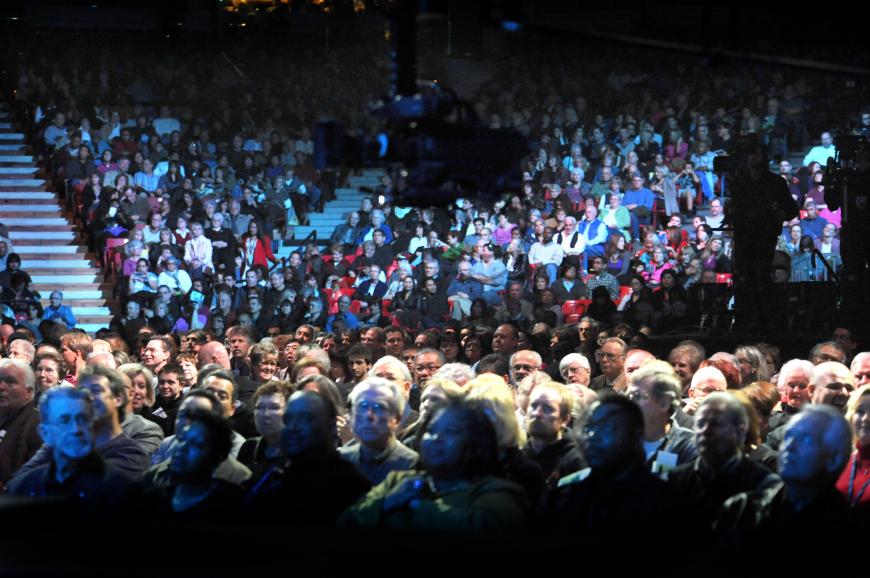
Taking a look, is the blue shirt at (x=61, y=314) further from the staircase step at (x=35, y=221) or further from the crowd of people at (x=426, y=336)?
the staircase step at (x=35, y=221)

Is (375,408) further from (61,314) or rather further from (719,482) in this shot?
(61,314)

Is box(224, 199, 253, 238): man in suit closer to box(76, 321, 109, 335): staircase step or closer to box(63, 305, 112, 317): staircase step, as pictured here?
box(63, 305, 112, 317): staircase step

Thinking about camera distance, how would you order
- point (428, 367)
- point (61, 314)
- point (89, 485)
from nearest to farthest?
point (89, 485) < point (428, 367) < point (61, 314)

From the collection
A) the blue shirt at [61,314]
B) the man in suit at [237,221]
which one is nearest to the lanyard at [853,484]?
the blue shirt at [61,314]

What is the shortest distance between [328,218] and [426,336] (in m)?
7.90

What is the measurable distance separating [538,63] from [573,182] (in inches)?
179

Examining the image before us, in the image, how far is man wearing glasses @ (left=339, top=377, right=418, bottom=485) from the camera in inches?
213

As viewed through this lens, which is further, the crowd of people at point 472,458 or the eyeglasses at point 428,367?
the eyeglasses at point 428,367

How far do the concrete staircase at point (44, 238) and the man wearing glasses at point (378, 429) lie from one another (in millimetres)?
11531

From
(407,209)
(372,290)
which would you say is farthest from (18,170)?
(372,290)

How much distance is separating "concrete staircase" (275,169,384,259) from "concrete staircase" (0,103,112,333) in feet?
7.85

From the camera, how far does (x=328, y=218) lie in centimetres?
1889

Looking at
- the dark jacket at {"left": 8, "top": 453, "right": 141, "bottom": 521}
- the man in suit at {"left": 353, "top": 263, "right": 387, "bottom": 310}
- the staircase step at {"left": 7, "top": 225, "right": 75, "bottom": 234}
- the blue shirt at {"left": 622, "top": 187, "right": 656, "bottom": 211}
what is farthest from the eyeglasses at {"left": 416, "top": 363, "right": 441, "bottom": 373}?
the staircase step at {"left": 7, "top": 225, "right": 75, "bottom": 234}

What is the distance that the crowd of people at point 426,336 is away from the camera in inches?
180
